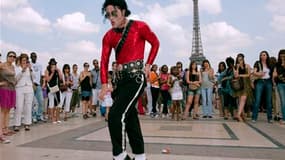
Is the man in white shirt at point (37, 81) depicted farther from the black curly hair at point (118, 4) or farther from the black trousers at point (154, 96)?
the black curly hair at point (118, 4)

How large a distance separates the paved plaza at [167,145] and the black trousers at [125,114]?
35.8 inches

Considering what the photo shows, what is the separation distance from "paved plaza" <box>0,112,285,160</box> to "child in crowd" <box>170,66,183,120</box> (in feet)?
8.66

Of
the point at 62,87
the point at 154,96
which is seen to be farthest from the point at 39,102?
the point at 154,96

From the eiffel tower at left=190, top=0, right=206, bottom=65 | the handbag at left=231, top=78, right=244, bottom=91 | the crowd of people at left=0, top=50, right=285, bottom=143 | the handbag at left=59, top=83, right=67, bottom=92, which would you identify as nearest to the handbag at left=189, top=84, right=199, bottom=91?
the crowd of people at left=0, top=50, right=285, bottom=143

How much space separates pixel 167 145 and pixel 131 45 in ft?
7.84

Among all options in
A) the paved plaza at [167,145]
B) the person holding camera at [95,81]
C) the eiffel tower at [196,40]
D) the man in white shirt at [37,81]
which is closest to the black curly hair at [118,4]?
the paved plaza at [167,145]

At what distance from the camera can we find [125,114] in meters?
3.44

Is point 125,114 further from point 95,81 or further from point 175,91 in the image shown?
point 95,81

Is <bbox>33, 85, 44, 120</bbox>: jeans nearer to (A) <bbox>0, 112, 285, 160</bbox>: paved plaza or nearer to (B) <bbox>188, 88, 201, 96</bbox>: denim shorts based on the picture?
(A) <bbox>0, 112, 285, 160</bbox>: paved plaza

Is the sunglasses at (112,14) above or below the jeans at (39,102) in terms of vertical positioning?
above

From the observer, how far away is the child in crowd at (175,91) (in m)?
9.98

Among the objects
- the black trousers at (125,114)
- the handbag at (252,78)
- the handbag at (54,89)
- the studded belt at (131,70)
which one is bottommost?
the black trousers at (125,114)

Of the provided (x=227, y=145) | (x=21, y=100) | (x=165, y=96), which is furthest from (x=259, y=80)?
(x=21, y=100)

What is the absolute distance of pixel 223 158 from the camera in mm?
4398
